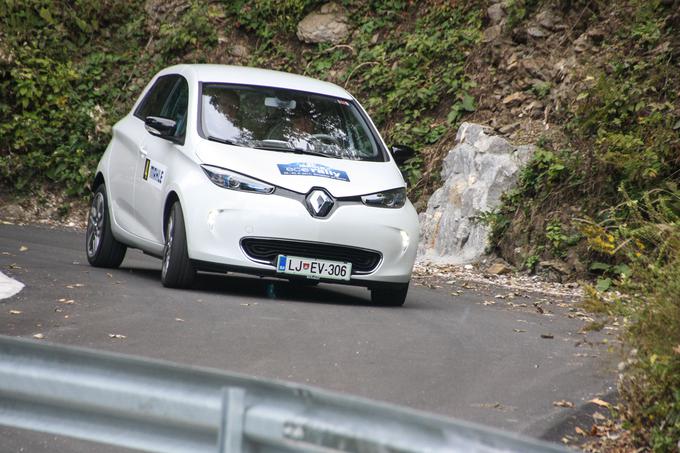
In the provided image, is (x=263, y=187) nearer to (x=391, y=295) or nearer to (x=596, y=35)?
(x=391, y=295)

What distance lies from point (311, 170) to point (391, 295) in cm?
130

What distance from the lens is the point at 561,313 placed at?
11.0 meters

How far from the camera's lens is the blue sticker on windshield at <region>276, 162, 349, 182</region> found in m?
9.90

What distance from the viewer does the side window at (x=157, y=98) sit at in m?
11.5

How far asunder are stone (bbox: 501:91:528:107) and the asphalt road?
231 inches

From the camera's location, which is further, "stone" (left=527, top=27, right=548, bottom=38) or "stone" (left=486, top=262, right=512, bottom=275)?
"stone" (left=527, top=27, right=548, bottom=38)

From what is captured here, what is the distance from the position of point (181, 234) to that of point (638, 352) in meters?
5.13

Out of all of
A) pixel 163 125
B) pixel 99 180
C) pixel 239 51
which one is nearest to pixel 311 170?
pixel 163 125

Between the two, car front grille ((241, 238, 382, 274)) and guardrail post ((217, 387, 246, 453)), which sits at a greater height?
guardrail post ((217, 387, 246, 453))

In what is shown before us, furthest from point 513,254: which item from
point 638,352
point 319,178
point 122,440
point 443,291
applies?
point 122,440

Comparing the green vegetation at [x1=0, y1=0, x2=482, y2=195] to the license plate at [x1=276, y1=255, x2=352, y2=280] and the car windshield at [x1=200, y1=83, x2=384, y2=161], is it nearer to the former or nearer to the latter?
the car windshield at [x1=200, y1=83, x2=384, y2=161]

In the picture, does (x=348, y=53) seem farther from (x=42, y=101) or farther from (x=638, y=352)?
(x=638, y=352)

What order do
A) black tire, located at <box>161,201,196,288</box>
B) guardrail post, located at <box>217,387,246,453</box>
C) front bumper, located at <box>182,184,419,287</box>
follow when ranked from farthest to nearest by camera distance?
black tire, located at <box>161,201,196,288</box> → front bumper, located at <box>182,184,419,287</box> → guardrail post, located at <box>217,387,246,453</box>

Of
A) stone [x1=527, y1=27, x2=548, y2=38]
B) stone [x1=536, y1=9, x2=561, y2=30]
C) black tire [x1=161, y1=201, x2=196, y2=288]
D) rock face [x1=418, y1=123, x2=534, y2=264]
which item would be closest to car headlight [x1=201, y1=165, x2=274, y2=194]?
black tire [x1=161, y1=201, x2=196, y2=288]
